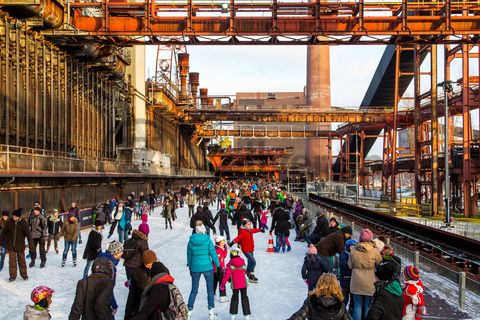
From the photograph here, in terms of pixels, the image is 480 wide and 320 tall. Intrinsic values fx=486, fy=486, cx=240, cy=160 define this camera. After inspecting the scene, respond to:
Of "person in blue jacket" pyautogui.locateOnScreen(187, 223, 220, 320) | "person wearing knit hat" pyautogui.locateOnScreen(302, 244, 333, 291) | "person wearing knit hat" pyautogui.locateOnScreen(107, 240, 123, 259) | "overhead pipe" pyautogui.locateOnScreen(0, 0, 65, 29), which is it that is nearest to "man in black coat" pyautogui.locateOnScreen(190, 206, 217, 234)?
"person in blue jacket" pyautogui.locateOnScreen(187, 223, 220, 320)

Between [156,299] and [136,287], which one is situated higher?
[156,299]

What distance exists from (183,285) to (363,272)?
5.01m

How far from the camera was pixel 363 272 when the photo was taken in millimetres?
7223

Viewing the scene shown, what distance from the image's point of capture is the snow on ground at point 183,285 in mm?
9117

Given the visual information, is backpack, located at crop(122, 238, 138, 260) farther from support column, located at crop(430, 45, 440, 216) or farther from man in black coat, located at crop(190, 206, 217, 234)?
support column, located at crop(430, 45, 440, 216)

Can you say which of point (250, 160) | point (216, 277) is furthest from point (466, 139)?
point (250, 160)

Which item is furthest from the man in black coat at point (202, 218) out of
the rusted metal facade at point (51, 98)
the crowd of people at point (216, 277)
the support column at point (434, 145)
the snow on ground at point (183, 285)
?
the support column at point (434, 145)

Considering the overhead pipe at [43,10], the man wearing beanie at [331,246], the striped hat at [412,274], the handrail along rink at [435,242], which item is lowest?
the handrail along rink at [435,242]

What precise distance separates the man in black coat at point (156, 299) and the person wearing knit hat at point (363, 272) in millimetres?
3288

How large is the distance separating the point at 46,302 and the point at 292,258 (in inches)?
421

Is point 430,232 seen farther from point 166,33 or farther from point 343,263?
point 166,33

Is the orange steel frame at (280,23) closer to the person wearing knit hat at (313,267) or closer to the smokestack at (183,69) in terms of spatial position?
the person wearing knit hat at (313,267)

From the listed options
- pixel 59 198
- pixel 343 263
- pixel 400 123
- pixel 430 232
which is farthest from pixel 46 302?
pixel 400 123

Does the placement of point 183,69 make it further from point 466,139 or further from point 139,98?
point 466,139
